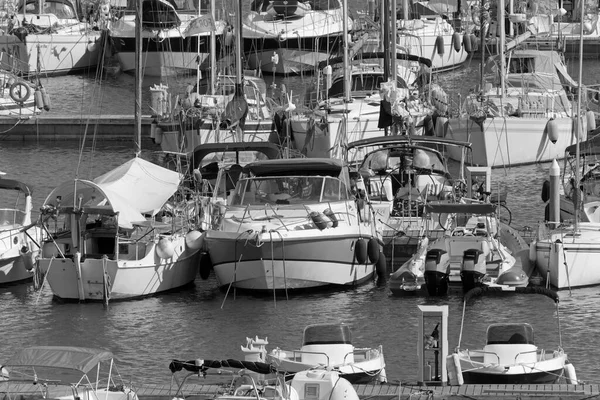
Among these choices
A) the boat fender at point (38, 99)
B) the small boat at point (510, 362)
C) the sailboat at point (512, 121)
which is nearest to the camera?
the small boat at point (510, 362)

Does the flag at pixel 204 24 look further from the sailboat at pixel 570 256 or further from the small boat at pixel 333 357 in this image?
the small boat at pixel 333 357

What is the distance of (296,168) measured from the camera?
4081cm

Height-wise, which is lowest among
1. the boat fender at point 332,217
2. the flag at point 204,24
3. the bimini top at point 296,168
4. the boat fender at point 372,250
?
the boat fender at point 372,250

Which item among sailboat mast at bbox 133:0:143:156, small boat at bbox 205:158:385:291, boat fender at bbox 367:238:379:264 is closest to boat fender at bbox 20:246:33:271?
small boat at bbox 205:158:385:291

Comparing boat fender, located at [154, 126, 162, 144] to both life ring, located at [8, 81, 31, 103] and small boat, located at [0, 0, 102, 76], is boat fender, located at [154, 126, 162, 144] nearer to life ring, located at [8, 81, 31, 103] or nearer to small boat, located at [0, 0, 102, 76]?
life ring, located at [8, 81, 31, 103]

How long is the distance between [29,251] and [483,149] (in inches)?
766

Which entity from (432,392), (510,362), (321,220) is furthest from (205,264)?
(432,392)

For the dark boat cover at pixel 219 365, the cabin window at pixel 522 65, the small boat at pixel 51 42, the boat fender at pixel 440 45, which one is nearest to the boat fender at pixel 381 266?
the dark boat cover at pixel 219 365

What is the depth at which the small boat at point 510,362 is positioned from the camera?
30234 mm

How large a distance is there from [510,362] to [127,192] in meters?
14.6

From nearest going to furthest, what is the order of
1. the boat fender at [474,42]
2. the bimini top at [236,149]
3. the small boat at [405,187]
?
the small boat at [405,187], the bimini top at [236,149], the boat fender at [474,42]

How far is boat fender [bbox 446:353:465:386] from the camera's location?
2973cm

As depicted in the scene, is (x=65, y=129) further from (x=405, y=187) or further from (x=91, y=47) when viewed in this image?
(x=405, y=187)

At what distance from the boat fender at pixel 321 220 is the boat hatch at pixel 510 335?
869 cm
